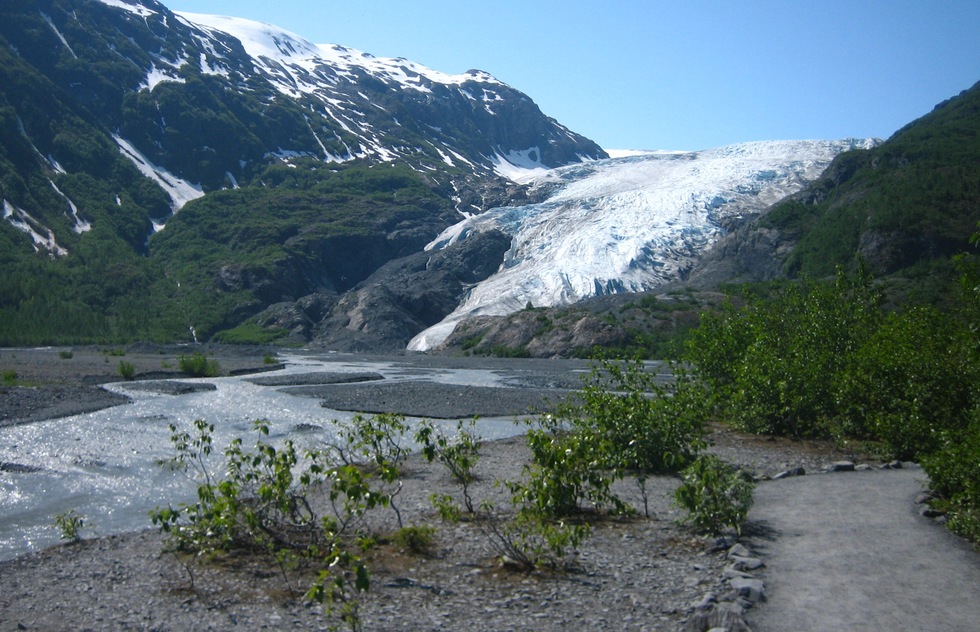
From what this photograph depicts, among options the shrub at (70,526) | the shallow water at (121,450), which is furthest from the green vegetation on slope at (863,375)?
the shrub at (70,526)

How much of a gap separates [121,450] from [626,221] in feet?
296

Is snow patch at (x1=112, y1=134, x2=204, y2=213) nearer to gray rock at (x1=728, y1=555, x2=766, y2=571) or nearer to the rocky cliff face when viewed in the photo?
the rocky cliff face

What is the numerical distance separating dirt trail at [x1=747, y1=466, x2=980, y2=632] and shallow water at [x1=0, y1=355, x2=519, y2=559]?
394 inches

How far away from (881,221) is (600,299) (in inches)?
1037

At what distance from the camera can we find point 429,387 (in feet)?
125

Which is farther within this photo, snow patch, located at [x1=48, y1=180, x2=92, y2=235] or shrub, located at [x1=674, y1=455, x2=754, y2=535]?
snow patch, located at [x1=48, y1=180, x2=92, y2=235]

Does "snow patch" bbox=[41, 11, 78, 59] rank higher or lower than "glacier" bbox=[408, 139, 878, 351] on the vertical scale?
higher

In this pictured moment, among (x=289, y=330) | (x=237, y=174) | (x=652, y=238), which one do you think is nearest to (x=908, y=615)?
(x=289, y=330)

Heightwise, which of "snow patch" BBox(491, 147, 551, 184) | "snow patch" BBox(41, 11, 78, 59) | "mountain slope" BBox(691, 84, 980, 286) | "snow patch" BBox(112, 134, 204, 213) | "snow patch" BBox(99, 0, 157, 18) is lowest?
"mountain slope" BBox(691, 84, 980, 286)

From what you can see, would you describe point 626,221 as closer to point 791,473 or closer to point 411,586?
point 791,473

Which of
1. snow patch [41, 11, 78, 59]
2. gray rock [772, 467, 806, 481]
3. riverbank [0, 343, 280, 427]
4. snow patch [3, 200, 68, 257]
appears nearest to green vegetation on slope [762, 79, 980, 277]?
riverbank [0, 343, 280, 427]

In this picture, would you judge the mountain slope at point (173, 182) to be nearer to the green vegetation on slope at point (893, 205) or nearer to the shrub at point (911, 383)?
the green vegetation on slope at point (893, 205)

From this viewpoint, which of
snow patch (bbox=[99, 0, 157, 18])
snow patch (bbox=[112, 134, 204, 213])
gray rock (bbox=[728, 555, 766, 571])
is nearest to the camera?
gray rock (bbox=[728, 555, 766, 571])

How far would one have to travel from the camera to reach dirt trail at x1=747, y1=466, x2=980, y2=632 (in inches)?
289
